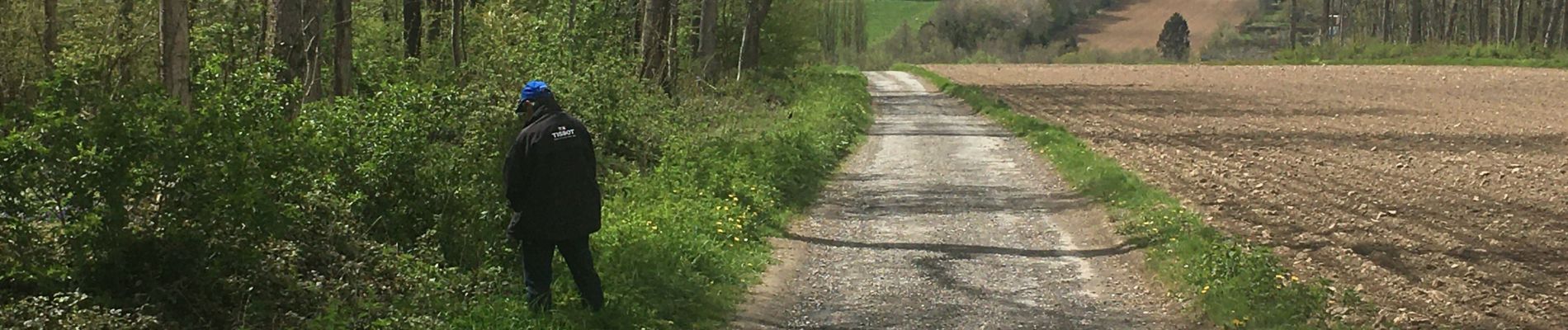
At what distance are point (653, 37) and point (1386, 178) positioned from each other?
33.9 ft

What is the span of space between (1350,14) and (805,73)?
288 ft

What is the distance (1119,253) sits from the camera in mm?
13703

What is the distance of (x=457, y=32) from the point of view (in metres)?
28.5

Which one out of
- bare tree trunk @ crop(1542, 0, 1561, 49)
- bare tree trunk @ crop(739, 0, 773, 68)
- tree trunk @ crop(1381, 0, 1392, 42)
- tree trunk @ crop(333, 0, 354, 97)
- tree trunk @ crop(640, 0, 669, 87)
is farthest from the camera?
tree trunk @ crop(1381, 0, 1392, 42)

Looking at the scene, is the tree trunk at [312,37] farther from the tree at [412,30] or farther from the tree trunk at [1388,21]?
the tree trunk at [1388,21]

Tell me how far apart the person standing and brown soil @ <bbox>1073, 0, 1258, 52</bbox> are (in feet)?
429

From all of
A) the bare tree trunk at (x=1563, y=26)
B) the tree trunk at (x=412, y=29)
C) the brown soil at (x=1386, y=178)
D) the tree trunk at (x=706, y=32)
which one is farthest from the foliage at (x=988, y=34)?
the tree trunk at (x=412, y=29)

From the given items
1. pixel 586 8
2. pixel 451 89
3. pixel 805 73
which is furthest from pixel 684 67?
pixel 451 89

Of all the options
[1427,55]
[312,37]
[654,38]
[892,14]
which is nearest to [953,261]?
[312,37]

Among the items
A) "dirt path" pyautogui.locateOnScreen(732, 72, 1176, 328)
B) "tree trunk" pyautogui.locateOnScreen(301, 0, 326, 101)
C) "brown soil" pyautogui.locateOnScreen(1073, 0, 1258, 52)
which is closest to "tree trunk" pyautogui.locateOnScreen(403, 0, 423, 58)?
"dirt path" pyautogui.locateOnScreen(732, 72, 1176, 328)

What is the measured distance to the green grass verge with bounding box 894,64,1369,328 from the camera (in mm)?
10102

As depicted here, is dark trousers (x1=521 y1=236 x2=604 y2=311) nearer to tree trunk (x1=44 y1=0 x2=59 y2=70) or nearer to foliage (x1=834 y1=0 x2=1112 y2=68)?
tree trunk (x1=44 y1=0 x2=59 y2=70)

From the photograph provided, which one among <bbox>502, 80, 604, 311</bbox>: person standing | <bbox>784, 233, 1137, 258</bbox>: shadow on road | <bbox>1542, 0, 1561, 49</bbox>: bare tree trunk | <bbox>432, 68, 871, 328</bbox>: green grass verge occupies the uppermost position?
<bbox>502, 80, 604, 311</bbox>: person standing

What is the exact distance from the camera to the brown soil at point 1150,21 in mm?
141375
